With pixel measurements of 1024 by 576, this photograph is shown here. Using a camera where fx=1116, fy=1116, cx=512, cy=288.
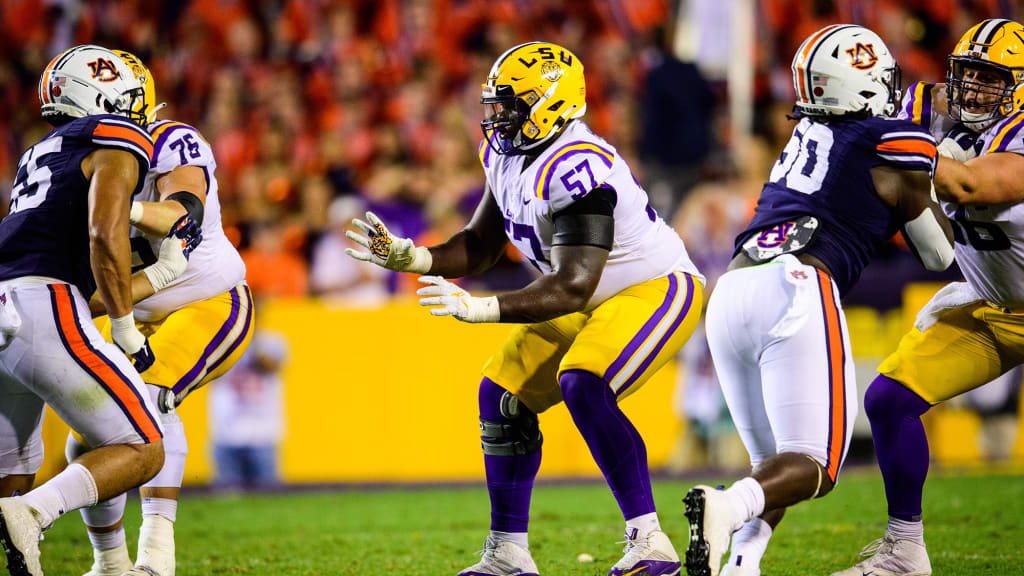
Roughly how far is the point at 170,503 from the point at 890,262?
6.12 meters

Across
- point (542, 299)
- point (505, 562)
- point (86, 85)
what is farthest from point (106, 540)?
point (542, 299)

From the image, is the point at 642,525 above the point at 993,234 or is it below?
below

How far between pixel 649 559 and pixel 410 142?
7.29m

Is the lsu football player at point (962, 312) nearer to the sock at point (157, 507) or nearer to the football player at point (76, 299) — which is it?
the sock at point (157, 507)

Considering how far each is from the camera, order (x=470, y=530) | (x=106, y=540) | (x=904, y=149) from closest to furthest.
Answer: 1. (x=904, y=149)
2. (x=106, y=540)
3. (x=470, y=530)

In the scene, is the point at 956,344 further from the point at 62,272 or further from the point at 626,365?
the point at 62,272

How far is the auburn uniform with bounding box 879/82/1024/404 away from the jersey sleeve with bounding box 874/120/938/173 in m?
0.69

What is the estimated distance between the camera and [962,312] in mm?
4582

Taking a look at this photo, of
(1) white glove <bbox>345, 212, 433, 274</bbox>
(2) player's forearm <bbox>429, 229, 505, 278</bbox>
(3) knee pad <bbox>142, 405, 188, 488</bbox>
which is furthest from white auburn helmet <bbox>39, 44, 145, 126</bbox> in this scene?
(2) player's forearm <bbox>429, 229, 505, 278</bbox>

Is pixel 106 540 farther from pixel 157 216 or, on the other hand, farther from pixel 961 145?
pixel 961 145

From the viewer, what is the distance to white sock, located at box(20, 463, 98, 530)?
11.9 ft

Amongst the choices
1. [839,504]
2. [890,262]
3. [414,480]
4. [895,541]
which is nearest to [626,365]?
[895,541]

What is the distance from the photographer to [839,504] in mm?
6797

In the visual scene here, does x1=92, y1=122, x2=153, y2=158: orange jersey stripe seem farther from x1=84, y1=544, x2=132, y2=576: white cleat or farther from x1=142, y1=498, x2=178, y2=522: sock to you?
x1=84, y1=544, x2=132, y2=576: white cleat
